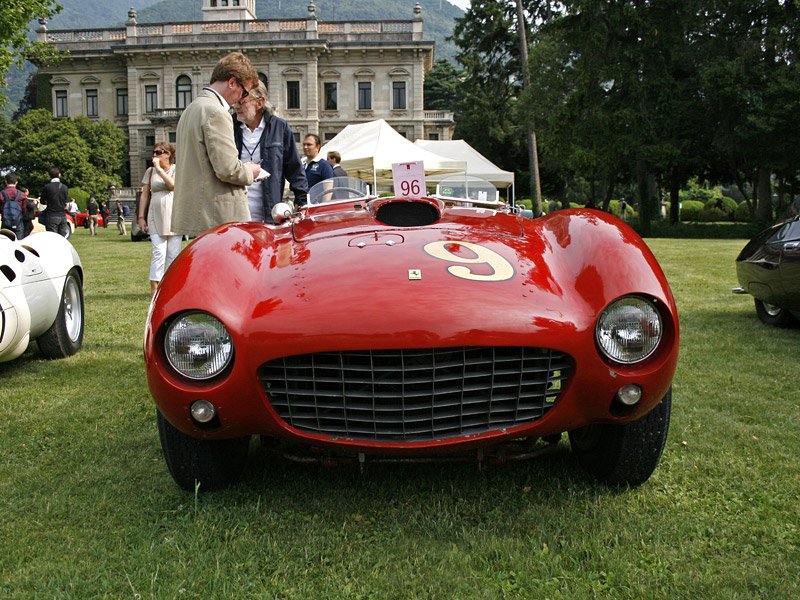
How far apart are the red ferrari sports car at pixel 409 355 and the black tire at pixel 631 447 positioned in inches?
0.4

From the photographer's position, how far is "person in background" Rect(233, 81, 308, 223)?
4719mm

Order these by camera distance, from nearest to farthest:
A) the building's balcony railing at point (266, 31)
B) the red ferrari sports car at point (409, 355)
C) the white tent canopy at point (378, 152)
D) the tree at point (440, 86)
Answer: the red ferrari sports car at point (409, 355), the white tent canopy at point (378, 152), the building's balcony railing at point (266, 31), the tree at point (440, 86)

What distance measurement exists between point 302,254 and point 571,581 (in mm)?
1500

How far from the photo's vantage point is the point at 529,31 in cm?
3838

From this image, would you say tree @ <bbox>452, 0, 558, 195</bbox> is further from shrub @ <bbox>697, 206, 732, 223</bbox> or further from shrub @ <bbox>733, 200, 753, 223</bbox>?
shrub @ <bbox>733, 200, 753, 223</bbox>

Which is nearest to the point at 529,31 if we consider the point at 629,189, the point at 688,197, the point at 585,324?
the point at 629,189

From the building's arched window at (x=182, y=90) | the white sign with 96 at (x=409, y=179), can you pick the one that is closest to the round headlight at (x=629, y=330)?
the white sign with 96 at (x=409, y=179)

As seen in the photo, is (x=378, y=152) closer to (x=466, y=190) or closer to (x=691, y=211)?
(x=466, y=190)

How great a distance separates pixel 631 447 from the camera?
2746 mm

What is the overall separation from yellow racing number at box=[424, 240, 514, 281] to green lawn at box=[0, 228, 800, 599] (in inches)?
32.5

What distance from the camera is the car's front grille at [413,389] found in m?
2.42

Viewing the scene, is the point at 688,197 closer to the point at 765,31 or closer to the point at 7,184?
the point at 765,31

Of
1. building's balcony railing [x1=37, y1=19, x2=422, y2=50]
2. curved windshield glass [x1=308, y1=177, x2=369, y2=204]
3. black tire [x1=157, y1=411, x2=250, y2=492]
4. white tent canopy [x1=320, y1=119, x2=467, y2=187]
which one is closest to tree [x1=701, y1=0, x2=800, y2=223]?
white tent canopy [x1=320, y1=119, x2=467, y2=187]

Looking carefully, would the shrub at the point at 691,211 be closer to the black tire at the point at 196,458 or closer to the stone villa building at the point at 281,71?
the stone villa building at the point at 281,71
